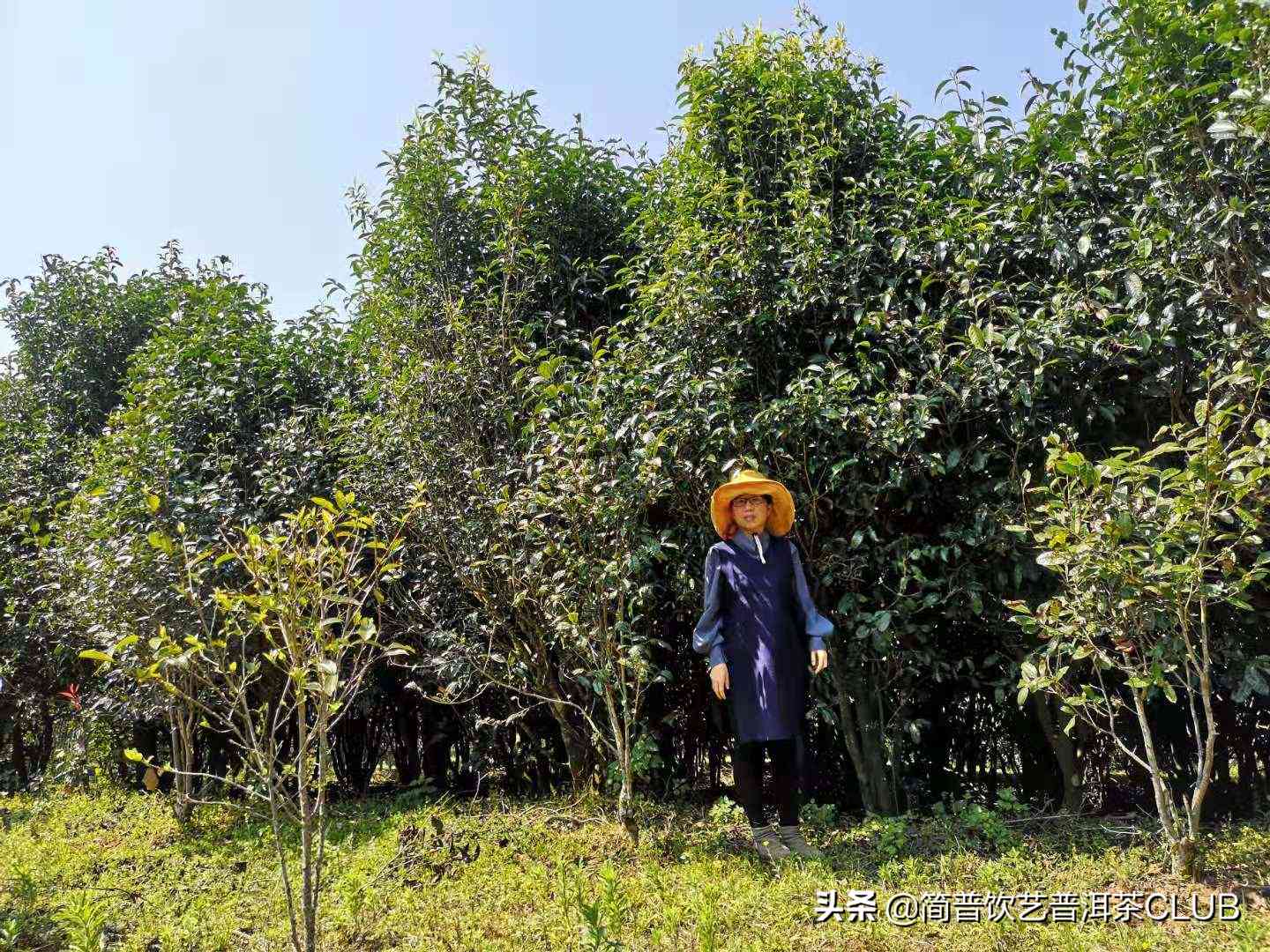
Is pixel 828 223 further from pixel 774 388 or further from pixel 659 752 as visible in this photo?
pixel 659 752

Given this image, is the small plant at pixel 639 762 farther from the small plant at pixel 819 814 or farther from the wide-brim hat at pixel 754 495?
the wide-brim hat at pixel 754 495

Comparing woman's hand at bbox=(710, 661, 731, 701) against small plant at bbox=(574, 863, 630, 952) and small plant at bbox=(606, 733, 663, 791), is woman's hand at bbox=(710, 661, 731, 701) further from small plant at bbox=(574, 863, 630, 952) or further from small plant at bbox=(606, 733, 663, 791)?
small plant at bbox=(574, 863, 630, 952)

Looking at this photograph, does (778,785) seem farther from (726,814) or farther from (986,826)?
(986,826)

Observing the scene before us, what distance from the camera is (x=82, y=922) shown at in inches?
111

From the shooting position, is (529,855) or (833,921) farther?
(529,855)

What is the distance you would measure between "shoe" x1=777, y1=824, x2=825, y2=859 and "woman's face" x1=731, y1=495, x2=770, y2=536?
1.34 meters

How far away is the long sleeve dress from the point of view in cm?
368

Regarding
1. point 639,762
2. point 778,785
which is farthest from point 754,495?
point 639,762

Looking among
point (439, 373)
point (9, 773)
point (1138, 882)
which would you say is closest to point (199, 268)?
point (439, 373)

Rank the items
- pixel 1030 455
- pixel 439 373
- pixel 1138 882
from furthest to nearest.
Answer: pixel 439 373 → pixel 1030 455 → pixel 1138 882

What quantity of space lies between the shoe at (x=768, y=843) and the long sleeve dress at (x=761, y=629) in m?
0.40

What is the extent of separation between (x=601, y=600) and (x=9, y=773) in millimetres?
6573

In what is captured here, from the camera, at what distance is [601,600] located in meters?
4.04

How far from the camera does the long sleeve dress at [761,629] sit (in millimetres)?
3678
